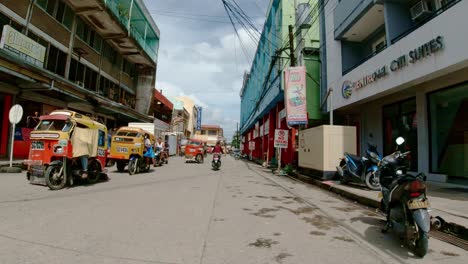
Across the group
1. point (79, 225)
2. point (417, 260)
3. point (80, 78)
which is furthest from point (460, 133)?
point (80, 78)

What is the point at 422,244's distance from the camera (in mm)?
3949

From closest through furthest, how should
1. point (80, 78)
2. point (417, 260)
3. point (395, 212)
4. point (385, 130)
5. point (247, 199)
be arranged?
point (417, 260) < point (395, 212) < point (247, 199) < point (385, 130) < point (80, 78)

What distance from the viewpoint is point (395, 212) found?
15.4ft

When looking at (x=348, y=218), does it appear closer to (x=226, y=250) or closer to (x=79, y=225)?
(x=226, y=250)

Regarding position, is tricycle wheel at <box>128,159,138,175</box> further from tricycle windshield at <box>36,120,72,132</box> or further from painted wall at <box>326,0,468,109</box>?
painted wall at <box>326,0,468,109</box>

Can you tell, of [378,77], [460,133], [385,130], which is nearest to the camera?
[460,133]

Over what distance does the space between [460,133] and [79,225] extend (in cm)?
1172

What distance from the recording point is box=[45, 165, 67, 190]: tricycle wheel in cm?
865

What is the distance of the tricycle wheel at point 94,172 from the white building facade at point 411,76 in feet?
36.8

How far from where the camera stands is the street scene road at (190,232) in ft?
12.3

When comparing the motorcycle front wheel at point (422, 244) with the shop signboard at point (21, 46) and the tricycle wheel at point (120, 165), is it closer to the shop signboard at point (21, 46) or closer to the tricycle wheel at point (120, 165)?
the tricycle wheel at point (120, 165)

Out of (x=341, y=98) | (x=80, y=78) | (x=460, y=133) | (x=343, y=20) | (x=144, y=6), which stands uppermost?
(x=144, y=6)

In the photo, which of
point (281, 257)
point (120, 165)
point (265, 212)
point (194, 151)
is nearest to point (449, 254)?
point (281, 257)

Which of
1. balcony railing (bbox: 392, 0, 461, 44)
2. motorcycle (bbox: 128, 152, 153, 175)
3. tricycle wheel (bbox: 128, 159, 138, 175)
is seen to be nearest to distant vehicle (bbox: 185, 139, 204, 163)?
motorcycle (bbox: 128, 152, 153, 175)
